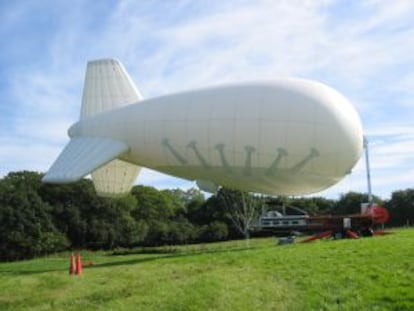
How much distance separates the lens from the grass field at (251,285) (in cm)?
1315

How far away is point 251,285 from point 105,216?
217 ft

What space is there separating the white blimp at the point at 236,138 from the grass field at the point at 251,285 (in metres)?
4.68

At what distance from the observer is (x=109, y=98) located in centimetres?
2902

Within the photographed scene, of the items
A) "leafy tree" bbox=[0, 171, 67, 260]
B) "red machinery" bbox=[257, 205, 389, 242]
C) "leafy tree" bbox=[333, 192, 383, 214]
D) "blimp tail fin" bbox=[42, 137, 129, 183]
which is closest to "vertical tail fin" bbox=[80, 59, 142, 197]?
"blimp tail fin" bbox=[42, 137, 129, 183]

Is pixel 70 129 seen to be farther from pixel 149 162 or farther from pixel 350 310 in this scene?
pixel 350 310

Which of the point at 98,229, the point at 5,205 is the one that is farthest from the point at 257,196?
the point at 98,229

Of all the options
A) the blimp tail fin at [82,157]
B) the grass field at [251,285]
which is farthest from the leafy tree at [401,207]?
the grass field at [251,285]

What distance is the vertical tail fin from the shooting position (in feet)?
95.1

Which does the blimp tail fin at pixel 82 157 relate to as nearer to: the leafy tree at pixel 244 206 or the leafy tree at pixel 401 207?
the leafy tree at pixel 244 206

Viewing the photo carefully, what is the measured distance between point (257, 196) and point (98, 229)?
5061cm

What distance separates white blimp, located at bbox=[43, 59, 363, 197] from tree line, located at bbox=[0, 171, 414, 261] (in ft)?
96.0

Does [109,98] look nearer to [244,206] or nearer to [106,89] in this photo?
[106,89]

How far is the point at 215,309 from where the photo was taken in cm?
1312

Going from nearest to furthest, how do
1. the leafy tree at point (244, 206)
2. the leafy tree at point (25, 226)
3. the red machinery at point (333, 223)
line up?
1. the leafy tree at point (244, 206)
2. the red machinery at point (333, 223)
3. the leafy tree at point (25, 226)
